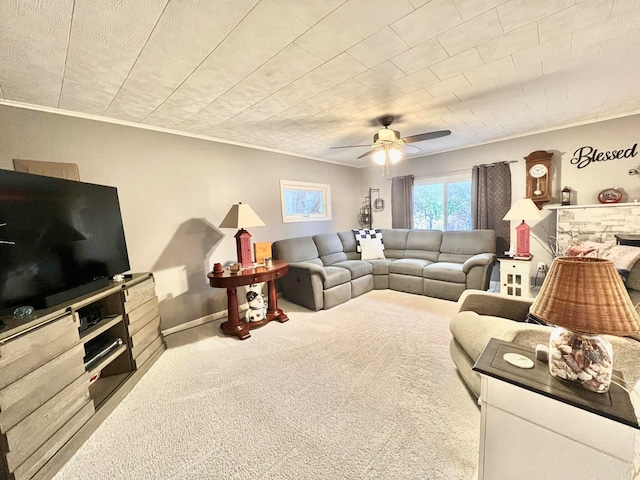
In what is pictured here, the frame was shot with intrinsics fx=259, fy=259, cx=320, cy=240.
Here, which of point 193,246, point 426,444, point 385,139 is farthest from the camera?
point 193,246

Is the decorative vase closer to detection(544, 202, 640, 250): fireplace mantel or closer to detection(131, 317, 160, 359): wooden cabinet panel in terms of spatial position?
detection(131, 317, 160, 359): wooden cabinet panel

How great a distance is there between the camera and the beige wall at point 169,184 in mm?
2283

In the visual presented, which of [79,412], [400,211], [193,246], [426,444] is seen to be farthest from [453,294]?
[79,412]

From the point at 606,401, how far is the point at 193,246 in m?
3.53

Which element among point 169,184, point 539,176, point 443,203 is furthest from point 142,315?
point 539,176

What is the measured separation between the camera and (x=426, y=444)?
4.75 feet

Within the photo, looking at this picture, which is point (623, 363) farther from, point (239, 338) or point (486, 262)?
point (239, 338)

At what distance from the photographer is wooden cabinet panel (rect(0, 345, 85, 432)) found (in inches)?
49.1

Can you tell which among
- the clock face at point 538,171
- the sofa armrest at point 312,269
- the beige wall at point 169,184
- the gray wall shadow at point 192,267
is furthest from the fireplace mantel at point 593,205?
the gray wall shadow at point 192,267

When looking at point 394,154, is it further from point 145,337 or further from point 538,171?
point 145,337

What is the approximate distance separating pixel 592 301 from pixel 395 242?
14.1ft

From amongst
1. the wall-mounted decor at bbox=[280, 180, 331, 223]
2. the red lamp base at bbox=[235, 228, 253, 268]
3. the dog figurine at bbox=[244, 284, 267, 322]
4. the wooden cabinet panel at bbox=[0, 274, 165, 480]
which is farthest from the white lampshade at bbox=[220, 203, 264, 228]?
the wall-mounted decor at bbox=[280, 180, 331, 223]

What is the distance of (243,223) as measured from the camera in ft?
9.83

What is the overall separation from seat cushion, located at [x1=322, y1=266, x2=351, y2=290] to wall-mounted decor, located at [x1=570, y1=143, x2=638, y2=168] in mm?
3483
